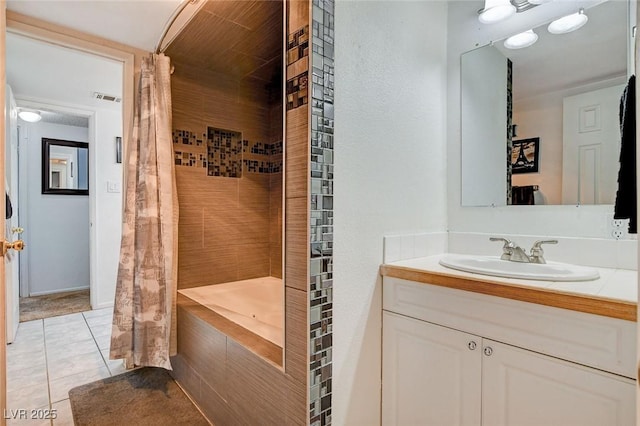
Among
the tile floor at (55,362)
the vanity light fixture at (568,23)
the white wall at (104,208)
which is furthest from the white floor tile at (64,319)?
the vanity light fixture at (568,23)

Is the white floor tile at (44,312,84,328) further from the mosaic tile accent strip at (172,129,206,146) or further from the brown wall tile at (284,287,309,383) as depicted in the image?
the brown wall tile at (284,287,309,383)

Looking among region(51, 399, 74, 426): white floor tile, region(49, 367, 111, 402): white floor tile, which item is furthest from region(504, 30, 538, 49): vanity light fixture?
region(49, 367, 111, 402): white floor tile

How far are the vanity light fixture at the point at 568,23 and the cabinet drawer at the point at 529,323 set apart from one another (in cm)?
126

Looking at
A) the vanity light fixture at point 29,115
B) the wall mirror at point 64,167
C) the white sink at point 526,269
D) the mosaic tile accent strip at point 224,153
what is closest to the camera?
the white sink at point 526,269

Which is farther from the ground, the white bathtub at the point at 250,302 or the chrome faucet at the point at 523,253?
the chrome faucet at the point at 523,253

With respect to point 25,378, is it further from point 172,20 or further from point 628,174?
point 628,174

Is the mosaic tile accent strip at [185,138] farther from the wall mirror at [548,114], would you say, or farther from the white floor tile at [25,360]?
the white floor tile at [25,360]

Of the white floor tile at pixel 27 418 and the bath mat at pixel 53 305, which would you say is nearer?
the white floor tile at pixel 27 418

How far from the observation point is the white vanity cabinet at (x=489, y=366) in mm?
927

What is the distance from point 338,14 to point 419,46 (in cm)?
60

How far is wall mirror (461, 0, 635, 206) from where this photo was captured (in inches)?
54.6

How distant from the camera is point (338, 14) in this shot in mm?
1213

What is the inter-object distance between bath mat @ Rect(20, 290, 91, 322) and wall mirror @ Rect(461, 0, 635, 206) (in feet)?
12.7

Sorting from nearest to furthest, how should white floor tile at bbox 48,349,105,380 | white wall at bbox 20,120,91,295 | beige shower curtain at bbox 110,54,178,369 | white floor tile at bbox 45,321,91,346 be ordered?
beige shower curtain at bbox 110,54,178,369 < white floor tile at bbox 48,349,105,380 < white floor tile at bbox 45,321,91,346 < white wall at bbox 20,120,91,295
